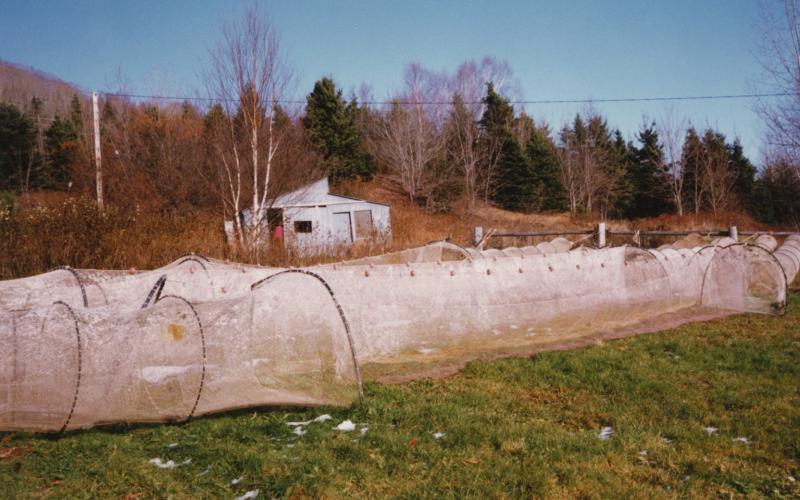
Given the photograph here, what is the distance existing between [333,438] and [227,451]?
0.84m

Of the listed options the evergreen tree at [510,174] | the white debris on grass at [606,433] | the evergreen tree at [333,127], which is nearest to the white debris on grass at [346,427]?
the white debris on grass at [606,433]

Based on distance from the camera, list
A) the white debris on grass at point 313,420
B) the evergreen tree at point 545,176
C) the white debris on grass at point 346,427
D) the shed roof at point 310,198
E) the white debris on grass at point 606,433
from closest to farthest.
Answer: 1. the white debris on grass at point 606,433
2. the white debris on grass at point 346,427
3. the white debris on grass at point 313,420
4. the shed roof at point 310,198
5. the evergreen tree at point 545,176

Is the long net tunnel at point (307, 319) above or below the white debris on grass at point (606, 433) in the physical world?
above

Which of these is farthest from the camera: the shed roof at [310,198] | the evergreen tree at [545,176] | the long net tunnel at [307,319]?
the evergreen tree at [545,176]

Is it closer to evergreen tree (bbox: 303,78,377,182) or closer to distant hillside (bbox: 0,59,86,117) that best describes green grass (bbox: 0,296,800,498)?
evergreen tree (bbox: 303,78,377,182)

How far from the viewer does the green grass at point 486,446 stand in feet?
11.7

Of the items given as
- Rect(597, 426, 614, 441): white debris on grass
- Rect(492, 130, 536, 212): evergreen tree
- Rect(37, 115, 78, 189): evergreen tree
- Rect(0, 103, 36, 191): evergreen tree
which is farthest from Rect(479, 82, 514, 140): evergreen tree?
Rect(597, 426, 614, 441): white debris on grass

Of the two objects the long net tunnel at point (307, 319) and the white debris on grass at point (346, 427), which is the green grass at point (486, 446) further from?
the long net tunnel at point (307, 319)

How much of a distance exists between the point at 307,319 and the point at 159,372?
1803mm

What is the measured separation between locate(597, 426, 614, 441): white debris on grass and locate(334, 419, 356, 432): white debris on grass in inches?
82.0

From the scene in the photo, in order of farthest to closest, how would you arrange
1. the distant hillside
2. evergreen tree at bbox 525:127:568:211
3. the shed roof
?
the distant hillside
evergreen tree at bbox 525:127:568:211
the shed roof

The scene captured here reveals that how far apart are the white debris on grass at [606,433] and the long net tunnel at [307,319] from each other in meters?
2.22

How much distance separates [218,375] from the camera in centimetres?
469

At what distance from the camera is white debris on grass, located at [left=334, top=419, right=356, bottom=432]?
4520 mm
